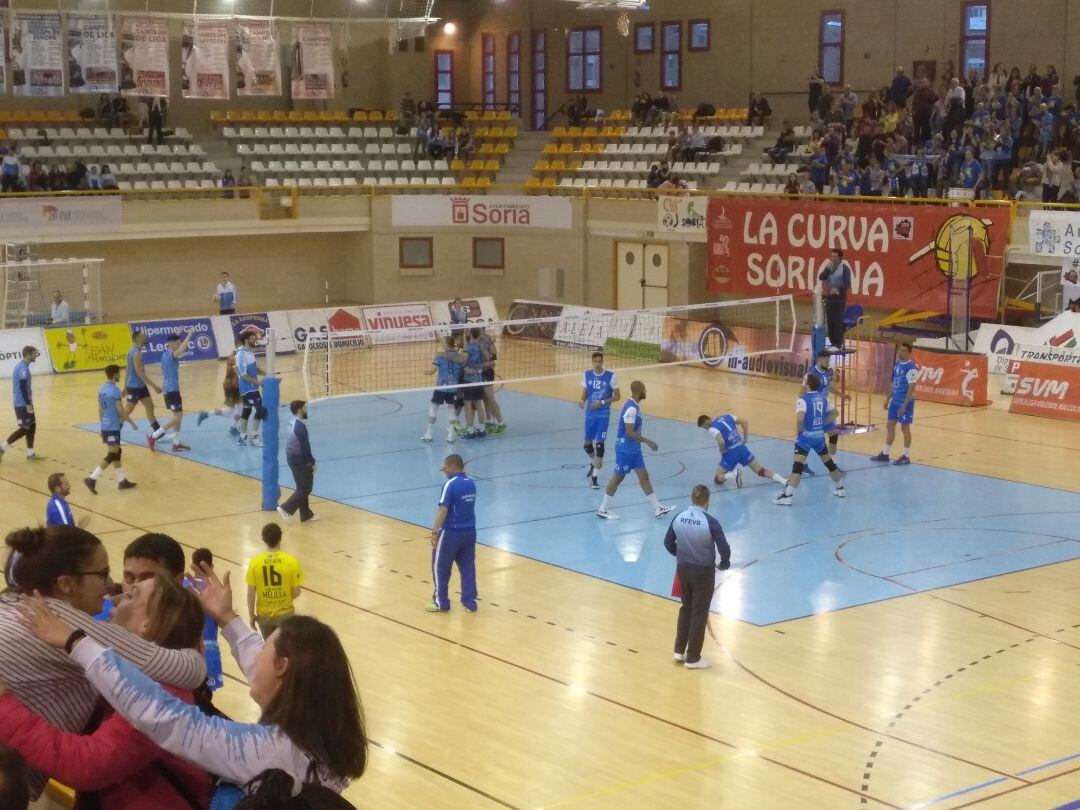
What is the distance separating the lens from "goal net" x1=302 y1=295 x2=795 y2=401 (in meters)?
29.5

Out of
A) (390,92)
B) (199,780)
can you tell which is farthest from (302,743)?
(390,92)

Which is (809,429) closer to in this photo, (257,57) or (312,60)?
(257,57)

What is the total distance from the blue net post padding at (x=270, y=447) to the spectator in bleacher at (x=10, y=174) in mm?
18664

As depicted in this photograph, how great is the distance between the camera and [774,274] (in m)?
32.9

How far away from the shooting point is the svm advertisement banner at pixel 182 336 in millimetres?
31469

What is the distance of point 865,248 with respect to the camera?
30703mm

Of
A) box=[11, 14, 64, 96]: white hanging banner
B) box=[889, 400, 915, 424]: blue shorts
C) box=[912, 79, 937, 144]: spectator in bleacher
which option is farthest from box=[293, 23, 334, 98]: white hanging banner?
box=[889, 400, 915, 424]: blue shorts

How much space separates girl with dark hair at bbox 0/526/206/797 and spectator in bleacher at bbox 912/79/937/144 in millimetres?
31237

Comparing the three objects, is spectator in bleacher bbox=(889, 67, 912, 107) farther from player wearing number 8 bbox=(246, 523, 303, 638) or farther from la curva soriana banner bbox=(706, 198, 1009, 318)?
player wearing number 8 bbox=(246, 523, 303, 638)

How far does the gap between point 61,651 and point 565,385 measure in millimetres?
24963

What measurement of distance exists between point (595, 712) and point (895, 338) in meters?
21.2

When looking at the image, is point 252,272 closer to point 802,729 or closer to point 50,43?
point 50,43

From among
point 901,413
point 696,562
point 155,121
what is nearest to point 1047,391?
point 901,413

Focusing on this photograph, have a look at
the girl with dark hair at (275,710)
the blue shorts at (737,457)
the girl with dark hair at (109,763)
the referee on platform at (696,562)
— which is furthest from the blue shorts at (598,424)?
the girl with dark hair at (275,710)
